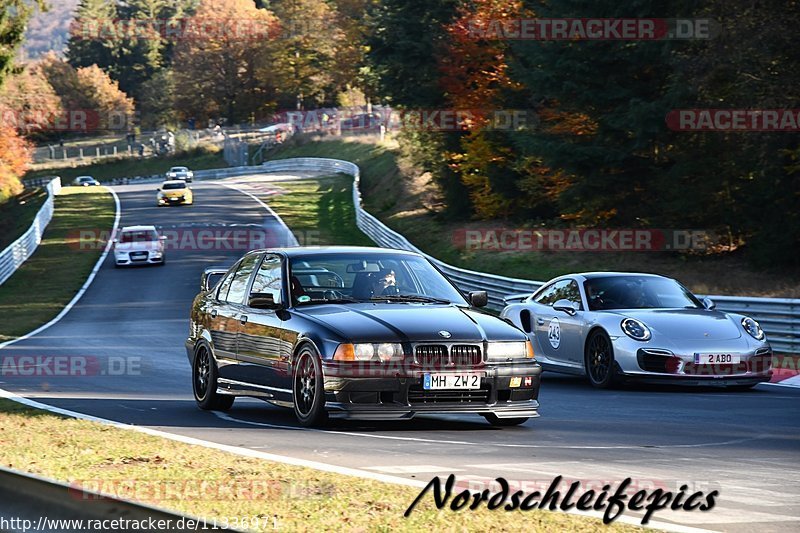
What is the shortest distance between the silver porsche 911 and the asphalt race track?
0.87 ft

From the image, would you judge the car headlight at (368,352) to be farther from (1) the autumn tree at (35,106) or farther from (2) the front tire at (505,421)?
(1) the autumn tree at (35,106)

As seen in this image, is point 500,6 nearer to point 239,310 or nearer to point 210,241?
point 210,241

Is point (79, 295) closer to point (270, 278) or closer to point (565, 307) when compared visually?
point (565, 307)

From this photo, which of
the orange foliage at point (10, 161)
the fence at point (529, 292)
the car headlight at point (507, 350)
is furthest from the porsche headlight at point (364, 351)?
the orange foliage at point (10, 161)

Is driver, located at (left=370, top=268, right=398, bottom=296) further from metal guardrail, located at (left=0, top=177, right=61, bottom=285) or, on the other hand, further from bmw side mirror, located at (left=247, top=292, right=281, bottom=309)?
metal guardrail, located at (left=0, top=177, right=61, bottom=285)

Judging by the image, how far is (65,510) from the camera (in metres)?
5.12

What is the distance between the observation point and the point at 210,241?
5356cm

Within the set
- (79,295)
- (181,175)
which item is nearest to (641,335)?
(79,295)

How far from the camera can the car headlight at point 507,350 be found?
409 inches

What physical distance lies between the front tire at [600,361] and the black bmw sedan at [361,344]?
11.6ft

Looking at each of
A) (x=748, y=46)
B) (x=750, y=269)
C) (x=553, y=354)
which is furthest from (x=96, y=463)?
(x=750, y=269)

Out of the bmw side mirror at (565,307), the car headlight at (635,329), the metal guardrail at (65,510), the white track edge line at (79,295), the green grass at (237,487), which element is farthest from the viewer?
the white track edge line at (79,295)

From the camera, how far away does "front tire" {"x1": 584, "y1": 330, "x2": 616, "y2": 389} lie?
14836mm

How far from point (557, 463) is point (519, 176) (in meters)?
37.1
